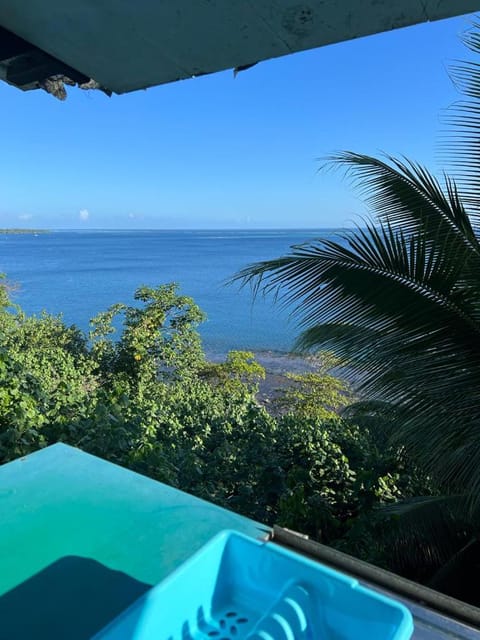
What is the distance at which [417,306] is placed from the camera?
260 cm

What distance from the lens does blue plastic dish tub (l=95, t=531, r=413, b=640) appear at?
0.80 metres

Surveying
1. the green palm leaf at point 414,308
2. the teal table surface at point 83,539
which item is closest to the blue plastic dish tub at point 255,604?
the teal table surface at point 83,539

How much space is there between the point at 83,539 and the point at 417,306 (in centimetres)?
212

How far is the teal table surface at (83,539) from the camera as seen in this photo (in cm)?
96

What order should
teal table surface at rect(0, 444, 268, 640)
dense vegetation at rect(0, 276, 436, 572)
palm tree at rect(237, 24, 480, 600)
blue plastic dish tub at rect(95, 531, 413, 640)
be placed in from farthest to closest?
dense vegetation at rect(0, 276, 436, 572) → palm tree at rect(237, 24, 480, 600) → teal table surface at rect(0, 444, 268, 640) → blue plastic dish tub at rect(95, 531, 413, 640)

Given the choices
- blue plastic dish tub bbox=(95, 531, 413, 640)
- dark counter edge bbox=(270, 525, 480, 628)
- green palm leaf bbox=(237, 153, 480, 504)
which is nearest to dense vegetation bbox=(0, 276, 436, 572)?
green palm leaf bbox=(237, 153, 480, 504)

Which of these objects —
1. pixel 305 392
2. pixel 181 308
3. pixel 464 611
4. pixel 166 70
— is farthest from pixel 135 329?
pixel 464 611

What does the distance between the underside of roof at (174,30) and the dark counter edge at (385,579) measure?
56.1 inches

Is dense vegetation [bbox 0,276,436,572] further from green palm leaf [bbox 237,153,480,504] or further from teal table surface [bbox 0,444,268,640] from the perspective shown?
teal table surface [bbox 0,444,268,640]

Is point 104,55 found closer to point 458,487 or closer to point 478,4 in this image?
point 478,4

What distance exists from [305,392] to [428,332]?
32.7 ft

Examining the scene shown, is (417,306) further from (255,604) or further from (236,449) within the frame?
(236,449)

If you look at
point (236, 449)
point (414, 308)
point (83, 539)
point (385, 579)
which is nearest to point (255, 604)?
point (385, 579)

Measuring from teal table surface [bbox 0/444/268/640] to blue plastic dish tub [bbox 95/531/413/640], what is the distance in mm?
183
